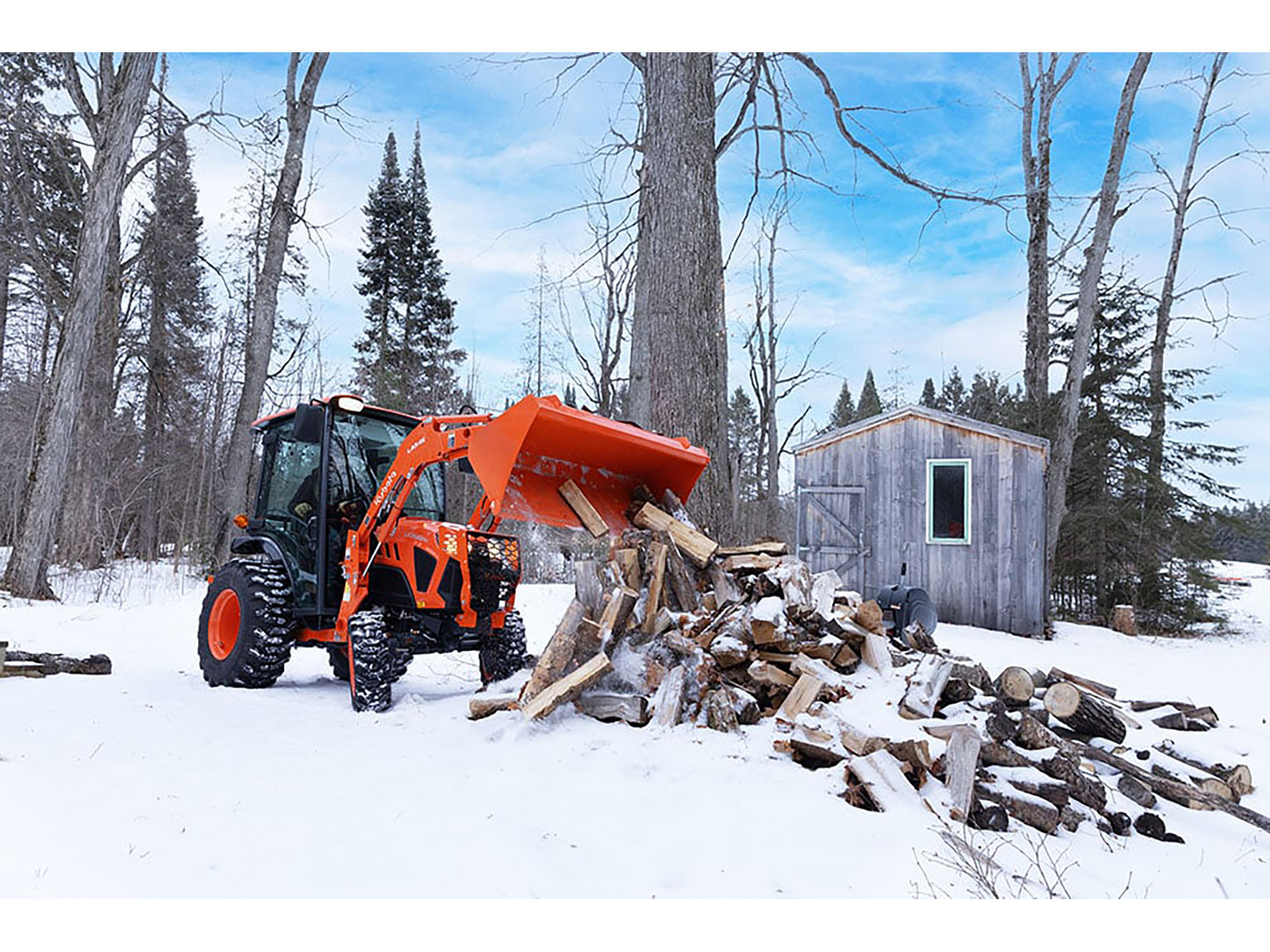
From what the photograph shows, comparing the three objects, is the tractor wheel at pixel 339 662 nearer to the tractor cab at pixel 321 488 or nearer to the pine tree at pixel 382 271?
the tractor cab at pixel 321 488

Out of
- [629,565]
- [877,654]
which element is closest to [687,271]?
[629,565]

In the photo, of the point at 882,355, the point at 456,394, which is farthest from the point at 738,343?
the point at 456,394

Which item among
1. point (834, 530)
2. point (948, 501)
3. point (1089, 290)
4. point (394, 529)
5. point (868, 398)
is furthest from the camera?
point (868, 398)

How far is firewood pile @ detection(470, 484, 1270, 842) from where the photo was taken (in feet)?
10.6

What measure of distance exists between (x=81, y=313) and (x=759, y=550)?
954 centimetres

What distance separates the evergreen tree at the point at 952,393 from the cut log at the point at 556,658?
1204 inches

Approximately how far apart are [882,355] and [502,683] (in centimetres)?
2025

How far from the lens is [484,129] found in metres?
9.85

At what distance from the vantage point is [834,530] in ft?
39.4

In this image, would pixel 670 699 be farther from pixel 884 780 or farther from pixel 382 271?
pixel 382 271

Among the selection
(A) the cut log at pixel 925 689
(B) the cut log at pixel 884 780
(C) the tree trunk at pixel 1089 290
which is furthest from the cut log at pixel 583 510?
(C) the tree trunk at pixel 1089 290

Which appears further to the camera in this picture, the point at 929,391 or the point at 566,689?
the point at 929,391
